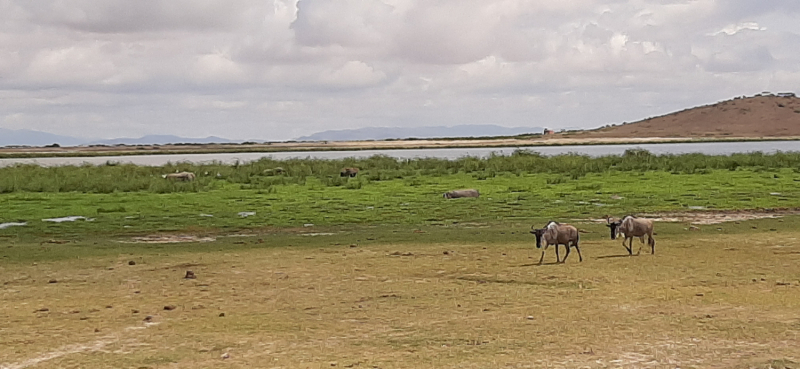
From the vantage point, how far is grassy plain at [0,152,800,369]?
8.09 meters

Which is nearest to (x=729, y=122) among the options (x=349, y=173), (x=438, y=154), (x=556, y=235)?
(x=438, y=154)

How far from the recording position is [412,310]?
10148mm

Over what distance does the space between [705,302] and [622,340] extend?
249cm

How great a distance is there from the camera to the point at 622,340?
829cm

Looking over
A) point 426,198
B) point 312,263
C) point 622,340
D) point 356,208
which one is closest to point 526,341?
point 622,340

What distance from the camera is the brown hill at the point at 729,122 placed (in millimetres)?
145375

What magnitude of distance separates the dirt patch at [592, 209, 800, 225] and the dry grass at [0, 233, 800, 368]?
19.2ft

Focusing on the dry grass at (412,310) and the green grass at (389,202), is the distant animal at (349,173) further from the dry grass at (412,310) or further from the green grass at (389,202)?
the dry grass at (412,310)

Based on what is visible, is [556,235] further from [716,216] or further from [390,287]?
[716,216]

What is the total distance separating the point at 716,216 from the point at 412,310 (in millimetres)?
14745

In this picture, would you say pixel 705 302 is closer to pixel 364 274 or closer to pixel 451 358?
pixel 451 358

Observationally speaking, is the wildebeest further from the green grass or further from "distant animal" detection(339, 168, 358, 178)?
"distant animal" detection(339, 168, 358, 178)

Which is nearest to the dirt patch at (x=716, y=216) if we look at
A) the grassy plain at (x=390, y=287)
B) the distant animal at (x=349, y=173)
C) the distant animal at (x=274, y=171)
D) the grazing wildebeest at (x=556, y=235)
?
the grassy plain at (x=390, y=287)

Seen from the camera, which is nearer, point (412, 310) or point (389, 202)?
point (412, 310)
